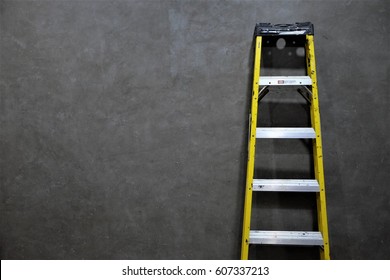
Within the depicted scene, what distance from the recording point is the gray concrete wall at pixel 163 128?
84.6 inches

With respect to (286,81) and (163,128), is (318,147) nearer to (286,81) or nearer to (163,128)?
(286,81)

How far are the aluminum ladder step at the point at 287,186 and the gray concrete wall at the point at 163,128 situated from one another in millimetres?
208

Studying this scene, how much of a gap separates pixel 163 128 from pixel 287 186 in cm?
87

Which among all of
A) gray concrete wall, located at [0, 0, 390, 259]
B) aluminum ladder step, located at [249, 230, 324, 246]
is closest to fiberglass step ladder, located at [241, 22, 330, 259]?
aluminum ladder step, located at [249, 230, 324, 246]

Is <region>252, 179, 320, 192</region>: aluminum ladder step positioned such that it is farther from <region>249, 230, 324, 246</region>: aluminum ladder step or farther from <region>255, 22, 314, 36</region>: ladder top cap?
<region>255, 22, 314, 36</region>: ladder top cap

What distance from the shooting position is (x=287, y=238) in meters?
1.95

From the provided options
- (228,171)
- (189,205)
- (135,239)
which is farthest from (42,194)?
(228,171)

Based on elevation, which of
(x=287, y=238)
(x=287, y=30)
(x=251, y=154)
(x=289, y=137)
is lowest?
(x=287, y=238)

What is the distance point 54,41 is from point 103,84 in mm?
460

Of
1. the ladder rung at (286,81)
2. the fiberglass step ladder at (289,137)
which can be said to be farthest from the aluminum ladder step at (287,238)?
the ladder rung at (286,81)

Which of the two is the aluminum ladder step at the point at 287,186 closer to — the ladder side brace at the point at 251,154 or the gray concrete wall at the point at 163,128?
the ladder side brace at the point at 251,154

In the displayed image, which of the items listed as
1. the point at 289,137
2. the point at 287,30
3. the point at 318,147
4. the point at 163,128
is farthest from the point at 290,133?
the point at 163,128

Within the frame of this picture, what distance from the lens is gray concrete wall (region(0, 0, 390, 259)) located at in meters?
2.15

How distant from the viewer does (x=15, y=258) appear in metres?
2.36
